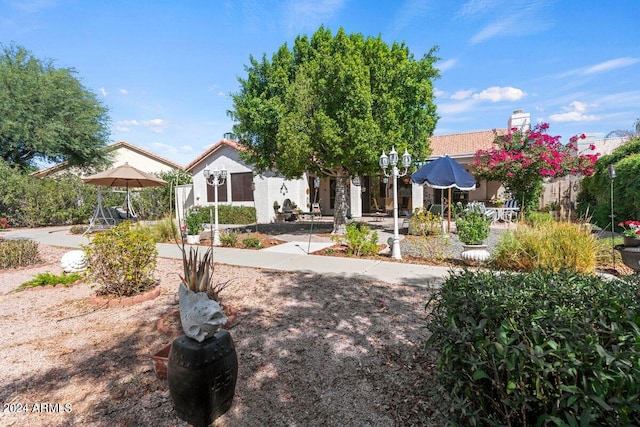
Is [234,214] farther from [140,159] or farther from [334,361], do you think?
[334,361]

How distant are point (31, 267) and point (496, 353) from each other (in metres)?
9.35

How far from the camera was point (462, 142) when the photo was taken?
19969mm

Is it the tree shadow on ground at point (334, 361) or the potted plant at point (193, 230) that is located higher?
the potted plant at point (193, 230)

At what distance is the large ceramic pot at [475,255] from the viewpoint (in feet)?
Answer: 21.0

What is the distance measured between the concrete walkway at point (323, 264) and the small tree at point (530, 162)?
8851 mm

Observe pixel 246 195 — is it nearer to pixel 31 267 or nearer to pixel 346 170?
pixel 346 170

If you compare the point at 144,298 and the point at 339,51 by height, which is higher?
the point at 339,51

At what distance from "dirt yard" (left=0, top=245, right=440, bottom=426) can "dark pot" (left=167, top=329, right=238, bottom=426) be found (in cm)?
25

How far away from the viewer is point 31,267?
7.27m

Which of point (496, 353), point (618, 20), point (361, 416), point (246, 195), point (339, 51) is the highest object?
point (339, 51)

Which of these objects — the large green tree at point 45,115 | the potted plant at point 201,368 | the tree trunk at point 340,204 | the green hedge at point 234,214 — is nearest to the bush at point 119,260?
the potted plant at point 201,368

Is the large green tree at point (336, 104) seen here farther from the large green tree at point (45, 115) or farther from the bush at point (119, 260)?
the large green tree at point (45, 115)

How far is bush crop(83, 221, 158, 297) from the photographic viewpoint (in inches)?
185

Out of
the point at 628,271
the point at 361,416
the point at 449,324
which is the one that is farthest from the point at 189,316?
the point at 628,271
